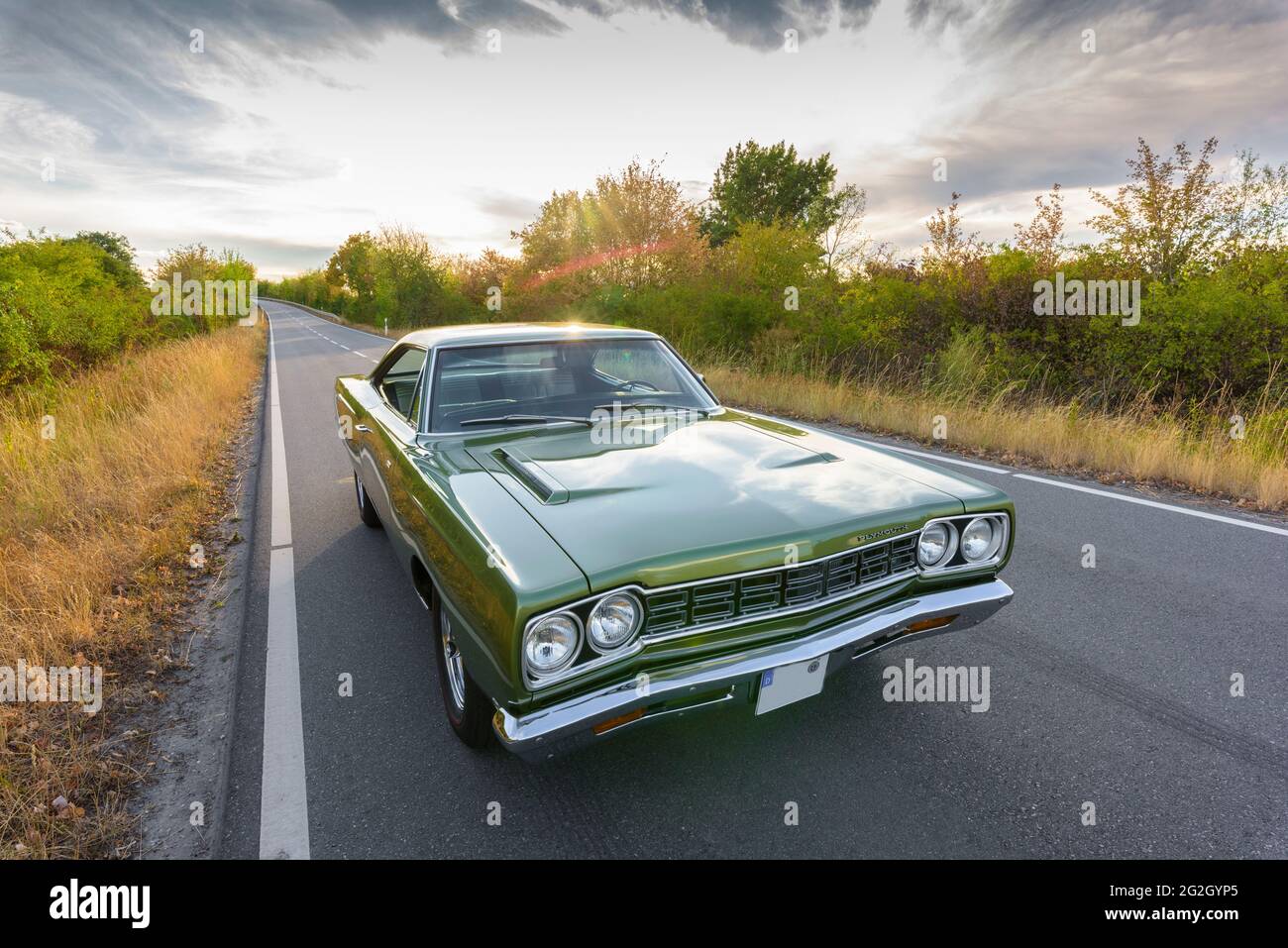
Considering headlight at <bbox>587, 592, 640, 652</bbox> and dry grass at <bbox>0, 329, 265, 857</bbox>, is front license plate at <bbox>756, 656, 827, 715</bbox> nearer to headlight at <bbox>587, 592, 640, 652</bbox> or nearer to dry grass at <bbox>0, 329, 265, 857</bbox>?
headlight at <bbox>587, 592, 640, 652</bbox>

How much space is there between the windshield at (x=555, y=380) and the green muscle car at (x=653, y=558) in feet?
0.09

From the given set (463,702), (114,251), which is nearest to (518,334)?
(463,702)

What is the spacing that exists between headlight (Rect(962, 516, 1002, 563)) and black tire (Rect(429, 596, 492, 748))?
1808 millimetres

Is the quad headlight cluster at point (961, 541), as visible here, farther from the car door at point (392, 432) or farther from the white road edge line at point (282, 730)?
the white road edge line at point (282, 730)

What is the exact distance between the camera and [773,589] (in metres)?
2.10

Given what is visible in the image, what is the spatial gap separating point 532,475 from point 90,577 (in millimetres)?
3248

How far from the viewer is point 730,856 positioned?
80.4 inches

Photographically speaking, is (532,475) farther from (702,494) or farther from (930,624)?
(930,624)

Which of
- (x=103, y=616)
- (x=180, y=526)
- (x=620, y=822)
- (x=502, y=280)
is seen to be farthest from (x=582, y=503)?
(x=502, y=280)

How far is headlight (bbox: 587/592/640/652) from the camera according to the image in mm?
1904

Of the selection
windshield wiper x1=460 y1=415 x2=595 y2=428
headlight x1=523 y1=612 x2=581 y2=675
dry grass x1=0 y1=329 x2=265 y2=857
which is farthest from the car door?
headlight x1=523 y1=612 x2=581 y2=675

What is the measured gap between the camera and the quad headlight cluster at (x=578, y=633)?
183 cm

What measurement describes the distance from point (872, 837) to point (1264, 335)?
943 cm

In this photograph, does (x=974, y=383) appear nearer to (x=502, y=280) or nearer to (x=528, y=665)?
(x=528, y=665)
